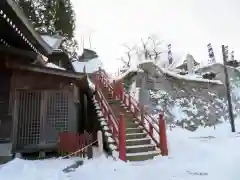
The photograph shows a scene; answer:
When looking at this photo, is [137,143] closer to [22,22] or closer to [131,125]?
[131,125]

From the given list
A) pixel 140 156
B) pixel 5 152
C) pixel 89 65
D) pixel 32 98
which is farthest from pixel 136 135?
pixel 89 65

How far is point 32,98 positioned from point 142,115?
16.4 ft

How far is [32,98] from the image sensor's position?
31.8 feet

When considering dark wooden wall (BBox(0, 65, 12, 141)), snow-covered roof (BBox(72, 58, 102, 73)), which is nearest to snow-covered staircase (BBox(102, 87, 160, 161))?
dark wooden wall (BBox(0, 65, 12, 141))

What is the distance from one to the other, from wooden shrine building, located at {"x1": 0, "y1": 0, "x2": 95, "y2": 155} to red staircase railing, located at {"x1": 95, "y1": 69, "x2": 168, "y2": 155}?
7.09ft

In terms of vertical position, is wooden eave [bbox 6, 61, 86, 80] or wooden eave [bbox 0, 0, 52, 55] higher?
wooden eave [bbox 0, 0, 52, 55]

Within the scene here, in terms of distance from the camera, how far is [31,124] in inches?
374

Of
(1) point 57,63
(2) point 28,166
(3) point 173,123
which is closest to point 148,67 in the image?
(3) point 173,123

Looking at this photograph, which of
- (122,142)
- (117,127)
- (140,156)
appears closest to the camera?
(122,142)

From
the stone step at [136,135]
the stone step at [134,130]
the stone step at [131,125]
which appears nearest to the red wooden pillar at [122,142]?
the stone step at [136,135]

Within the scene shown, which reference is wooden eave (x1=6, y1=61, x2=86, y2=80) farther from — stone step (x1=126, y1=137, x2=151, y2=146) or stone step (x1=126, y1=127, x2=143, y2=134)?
stone step (x1=126, y1=137, x2=151, y2=146)

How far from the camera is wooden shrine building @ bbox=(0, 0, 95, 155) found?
8680mm

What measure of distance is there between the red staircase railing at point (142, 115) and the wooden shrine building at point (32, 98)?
7.09ft

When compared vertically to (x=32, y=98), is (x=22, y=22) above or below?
above
